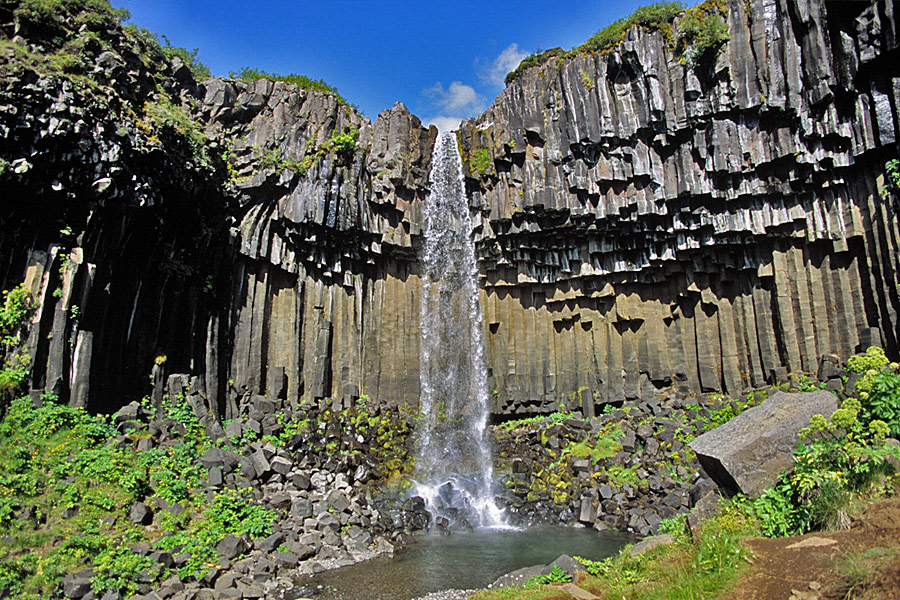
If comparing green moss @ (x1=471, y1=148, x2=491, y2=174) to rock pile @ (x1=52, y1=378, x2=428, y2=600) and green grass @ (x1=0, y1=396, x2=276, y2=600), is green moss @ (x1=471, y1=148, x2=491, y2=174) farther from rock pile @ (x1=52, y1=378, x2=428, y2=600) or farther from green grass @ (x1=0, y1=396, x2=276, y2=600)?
green grass @ (x1=0, y1=396, x2=276, y2=600)

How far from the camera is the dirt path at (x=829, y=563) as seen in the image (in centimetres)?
497

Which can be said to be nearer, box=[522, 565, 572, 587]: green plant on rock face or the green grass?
box=[522, 565, 572, 587]: green plant on rock face

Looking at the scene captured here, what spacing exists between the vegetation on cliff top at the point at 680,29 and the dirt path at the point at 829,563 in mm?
16263

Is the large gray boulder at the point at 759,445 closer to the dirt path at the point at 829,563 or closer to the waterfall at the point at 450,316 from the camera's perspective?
the dirt path at the point at 829,563

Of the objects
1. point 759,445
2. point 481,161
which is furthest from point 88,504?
point 481,161

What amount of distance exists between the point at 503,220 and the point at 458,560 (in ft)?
40.8

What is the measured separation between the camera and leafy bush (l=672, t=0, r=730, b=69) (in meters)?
18.5

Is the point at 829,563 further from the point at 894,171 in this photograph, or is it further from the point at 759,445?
the point at 894,171

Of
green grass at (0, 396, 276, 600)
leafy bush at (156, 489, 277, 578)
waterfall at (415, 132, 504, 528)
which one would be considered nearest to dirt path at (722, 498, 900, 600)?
leafy bush at (156, 489, 277, 578)

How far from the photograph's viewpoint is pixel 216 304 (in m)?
19.1

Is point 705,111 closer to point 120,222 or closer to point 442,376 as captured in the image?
point 442,376

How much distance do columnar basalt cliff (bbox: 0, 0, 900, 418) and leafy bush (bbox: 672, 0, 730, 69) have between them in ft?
1.44

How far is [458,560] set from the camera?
13.3 meters

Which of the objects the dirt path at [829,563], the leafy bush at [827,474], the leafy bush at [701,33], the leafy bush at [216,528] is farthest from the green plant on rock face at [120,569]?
the leafy bush at [701,33]
